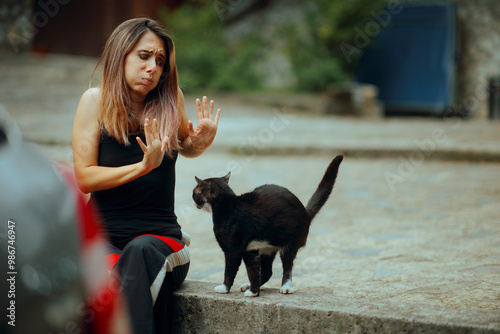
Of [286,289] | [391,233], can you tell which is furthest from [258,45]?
[286,289]

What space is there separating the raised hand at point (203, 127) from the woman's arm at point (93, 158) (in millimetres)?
230

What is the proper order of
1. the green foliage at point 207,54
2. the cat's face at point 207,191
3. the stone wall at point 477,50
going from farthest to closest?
the green foliage at point 207,54 < the stone wall at point 477,50 < the cat's face at point 207,191

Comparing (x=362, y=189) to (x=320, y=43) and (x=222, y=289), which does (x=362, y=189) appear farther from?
(x=320, y=43)

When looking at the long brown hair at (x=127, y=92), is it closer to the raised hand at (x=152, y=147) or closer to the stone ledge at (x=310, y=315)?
the raised hand at (x=152, y=147)

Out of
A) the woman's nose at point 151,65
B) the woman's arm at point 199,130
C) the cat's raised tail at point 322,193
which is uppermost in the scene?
the woman's nose at point 151,65

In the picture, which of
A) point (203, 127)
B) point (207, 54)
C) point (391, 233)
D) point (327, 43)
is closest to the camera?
point (203, 127)

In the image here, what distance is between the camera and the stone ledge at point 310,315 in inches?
74.8

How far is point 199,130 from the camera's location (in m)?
2.40

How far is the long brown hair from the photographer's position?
2273 millimetres

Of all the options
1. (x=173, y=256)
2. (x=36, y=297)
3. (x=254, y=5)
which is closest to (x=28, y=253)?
(x=36, y=297)

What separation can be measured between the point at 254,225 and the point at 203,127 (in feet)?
1.70

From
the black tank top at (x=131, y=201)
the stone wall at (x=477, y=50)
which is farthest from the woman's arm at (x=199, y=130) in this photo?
the stone wall at (x=477, y=50)

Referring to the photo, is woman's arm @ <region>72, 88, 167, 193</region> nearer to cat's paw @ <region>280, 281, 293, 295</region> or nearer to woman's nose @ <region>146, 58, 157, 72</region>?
woman's nose @ <region>146, 58, 157, 72</region>

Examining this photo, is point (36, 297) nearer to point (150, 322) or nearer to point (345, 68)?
point (150, 322)
